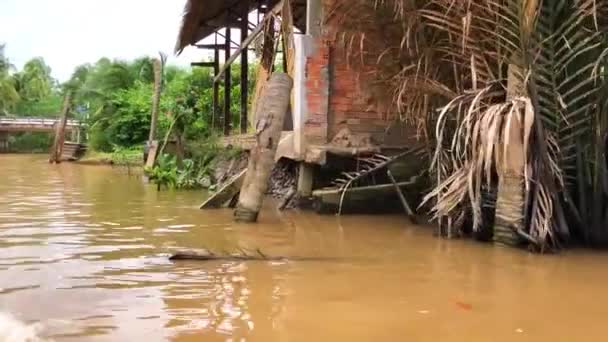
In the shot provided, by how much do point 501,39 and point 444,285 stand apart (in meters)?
2.36

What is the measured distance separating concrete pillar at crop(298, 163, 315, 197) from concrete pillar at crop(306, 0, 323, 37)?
5.42 feet

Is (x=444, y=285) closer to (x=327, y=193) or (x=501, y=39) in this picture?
(x=501, y=39)

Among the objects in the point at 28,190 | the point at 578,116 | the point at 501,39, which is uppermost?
the point at 501,39

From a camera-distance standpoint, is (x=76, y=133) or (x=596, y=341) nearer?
(x=596, y=341)

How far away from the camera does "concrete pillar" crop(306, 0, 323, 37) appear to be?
8.41m

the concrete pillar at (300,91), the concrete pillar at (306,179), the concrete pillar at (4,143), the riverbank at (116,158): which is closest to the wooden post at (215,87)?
the riverbank at (116,158)

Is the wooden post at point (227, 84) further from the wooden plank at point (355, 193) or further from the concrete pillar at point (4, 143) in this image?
the concrete pillar at point (4, 143)

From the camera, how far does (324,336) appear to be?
10.1 feet

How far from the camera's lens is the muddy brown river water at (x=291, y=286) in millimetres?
3209

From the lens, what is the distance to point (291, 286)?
4.07m

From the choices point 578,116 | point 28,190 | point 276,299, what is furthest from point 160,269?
point 28,190

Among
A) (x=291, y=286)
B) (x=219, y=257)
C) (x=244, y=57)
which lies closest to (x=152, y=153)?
(x=244, y=57)

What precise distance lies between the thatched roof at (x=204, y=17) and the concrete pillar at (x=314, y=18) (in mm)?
3666

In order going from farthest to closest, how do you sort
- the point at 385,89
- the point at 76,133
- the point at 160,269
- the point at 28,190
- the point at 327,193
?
1. the point at 76,133
2. the point at 28,190
3. the point at 327,193
4. the point at 385,89
5. the point at 160,269
